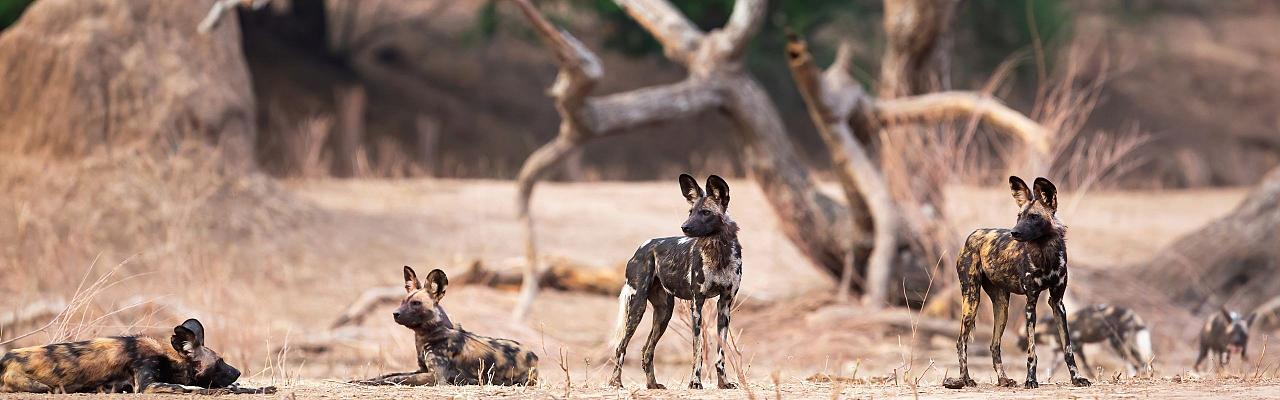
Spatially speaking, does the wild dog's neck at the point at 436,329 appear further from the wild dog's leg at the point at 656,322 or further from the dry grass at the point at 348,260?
the wild dog's leg at the point at 656,322

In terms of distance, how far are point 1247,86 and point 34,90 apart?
2412 cm

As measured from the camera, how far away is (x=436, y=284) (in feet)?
19.4

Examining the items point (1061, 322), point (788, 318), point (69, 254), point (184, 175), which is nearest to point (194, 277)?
point (69, 254)

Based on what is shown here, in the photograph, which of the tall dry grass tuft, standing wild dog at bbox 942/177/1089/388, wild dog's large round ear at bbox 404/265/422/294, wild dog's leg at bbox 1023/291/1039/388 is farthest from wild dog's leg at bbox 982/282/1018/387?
the tall dry grass tuft

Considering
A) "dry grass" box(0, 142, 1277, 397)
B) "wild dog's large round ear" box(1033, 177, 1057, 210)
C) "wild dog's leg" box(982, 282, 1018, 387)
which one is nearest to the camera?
"wild dog's large round ear" box(1033, 177, 1057, 210)

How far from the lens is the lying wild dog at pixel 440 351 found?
5910 millimetres

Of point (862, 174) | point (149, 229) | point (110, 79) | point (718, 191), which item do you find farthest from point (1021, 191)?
point (110, 79)

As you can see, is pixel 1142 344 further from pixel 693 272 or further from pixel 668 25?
pixel 668 25

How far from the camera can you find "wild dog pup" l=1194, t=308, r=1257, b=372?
7.90 m

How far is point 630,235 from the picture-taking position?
16422 mm

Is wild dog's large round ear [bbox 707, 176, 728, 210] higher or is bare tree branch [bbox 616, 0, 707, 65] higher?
bare tree branch [bbox 616, 0, 707, 65]

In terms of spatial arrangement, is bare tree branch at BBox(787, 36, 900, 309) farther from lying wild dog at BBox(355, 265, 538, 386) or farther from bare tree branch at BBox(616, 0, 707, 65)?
lying wild dog at BBox(355, 265, 538, 386)

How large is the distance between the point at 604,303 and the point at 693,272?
8231mm

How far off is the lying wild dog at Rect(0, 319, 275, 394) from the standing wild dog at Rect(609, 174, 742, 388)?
1441 millimetres
